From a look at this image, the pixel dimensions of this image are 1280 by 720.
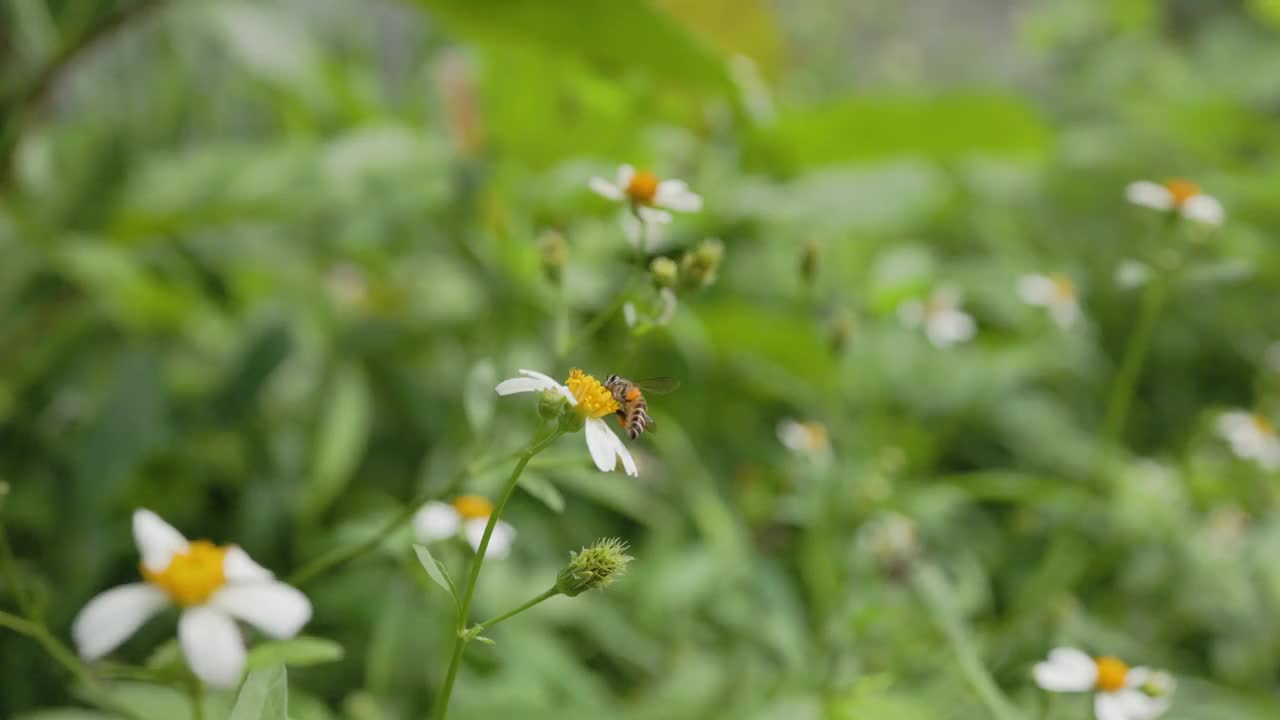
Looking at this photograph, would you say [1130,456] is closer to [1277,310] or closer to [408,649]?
[1277,310]

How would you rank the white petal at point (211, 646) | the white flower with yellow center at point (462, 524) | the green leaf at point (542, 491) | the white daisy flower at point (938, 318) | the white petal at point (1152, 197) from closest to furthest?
the white petal at point (211, 646), the green leaf at point (542, 491), the white flower with yellow center at point (462, 524), the white petal at point (1152, 197), the white daisy flower at point (938, 318)

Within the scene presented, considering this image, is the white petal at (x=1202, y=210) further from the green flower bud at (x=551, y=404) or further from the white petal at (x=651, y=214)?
the green flower bud at (x=551, y=404)

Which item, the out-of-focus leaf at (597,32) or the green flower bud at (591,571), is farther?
the out-of-focus leaf at (597,32)

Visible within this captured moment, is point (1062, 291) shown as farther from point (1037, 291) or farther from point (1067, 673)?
point (1067, 673)

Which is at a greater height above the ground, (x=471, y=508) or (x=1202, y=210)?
(x=1202, y=210)

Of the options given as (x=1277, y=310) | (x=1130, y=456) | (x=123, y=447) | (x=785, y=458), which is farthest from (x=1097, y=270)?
(x=123, y=447)

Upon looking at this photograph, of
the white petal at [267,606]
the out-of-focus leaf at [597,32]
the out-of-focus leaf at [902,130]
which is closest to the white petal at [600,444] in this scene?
the white petal at [267,606]

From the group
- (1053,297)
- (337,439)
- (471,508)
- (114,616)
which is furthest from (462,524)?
(1053,297)
